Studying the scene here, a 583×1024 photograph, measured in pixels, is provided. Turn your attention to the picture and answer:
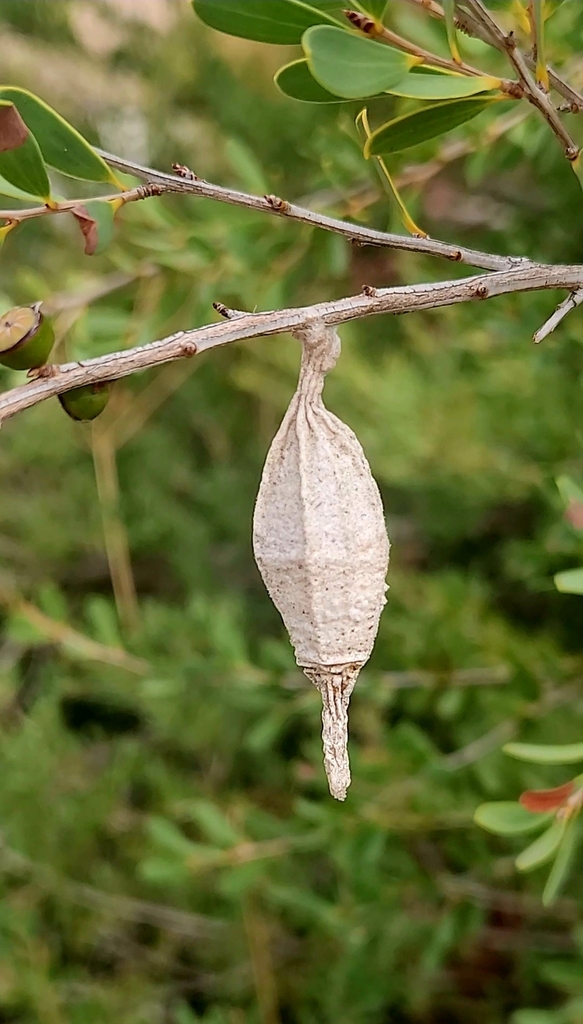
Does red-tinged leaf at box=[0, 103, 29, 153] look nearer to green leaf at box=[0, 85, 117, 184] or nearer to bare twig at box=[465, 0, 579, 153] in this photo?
green leaf at box=[0, 85, 117, 184]

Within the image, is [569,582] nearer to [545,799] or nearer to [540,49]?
[545,799]

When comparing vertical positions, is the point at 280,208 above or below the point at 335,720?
above

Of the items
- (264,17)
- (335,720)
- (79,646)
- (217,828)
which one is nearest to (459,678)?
(217,828)

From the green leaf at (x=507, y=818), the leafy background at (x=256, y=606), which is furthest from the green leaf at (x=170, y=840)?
the green leaf at (x=507, y=818)

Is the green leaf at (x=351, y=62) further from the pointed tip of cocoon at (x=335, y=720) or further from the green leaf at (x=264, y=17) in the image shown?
the pointed tip of cocoon at (x=335, y=720)

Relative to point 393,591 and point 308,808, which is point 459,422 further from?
point 308,808

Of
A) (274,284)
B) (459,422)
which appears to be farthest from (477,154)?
(459,422)
